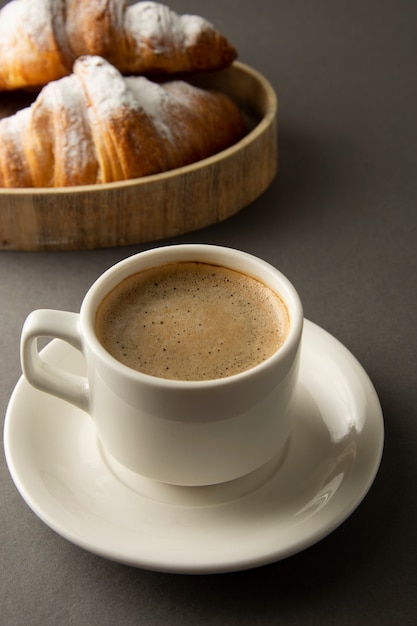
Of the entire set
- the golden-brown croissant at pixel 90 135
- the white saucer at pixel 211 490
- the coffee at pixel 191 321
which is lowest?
the white saucer at pixel 211 490

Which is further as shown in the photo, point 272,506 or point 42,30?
point 42,30

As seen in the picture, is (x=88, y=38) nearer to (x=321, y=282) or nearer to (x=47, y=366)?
(x=321, y=282)

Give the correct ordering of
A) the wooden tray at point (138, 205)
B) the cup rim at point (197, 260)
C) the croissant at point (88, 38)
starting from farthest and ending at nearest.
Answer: the croissant at point (88, 38) → the wooden tray at point (138, 205) → the cup rim at point (197, 260)

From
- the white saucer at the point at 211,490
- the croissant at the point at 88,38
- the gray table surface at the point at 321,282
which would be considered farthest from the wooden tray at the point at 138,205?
the white saucer at the point at 211,490

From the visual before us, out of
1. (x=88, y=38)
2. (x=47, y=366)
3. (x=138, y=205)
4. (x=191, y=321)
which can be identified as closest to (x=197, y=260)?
(x=191, y=321)

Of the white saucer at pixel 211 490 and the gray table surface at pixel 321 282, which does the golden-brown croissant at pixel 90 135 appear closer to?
the gray table surface at pixel 321 282

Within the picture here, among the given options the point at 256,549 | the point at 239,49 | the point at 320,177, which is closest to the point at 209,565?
the point at 256,549

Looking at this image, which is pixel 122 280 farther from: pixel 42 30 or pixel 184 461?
pixel 42 30

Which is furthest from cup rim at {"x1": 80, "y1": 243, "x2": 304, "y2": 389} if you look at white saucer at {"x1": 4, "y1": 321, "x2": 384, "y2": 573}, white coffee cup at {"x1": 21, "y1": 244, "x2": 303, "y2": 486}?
white saucer at {"x1": 4, "y1": 321, "x2": 384, "y2": 573}
